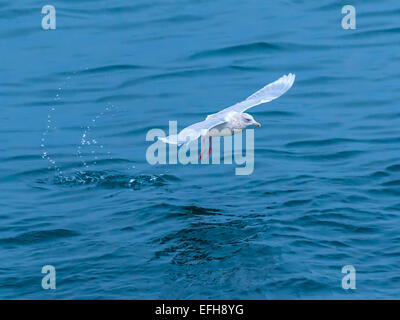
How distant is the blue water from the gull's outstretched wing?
1455 millimetres

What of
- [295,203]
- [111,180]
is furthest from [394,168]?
[111,180]

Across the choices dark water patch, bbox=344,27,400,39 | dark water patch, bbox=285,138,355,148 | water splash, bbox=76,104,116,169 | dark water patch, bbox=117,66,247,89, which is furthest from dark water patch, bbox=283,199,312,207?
dark water patch, bbox=344,27,400,39

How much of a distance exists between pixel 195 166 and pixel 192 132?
160 inches

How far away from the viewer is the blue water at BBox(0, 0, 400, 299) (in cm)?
1254

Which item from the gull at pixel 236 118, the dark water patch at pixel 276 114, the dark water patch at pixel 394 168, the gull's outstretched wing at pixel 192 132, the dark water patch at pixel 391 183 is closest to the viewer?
the gull's outstretched wing at pixel 192 132

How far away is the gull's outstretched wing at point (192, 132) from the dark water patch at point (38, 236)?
2.44 metres

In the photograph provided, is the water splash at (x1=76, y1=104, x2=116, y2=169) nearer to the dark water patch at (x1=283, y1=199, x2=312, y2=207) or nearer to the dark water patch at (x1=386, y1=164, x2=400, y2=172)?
the dark water patch at (x1=283, y1=199, x2=312, y2=207)

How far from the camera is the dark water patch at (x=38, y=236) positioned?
14.0 m

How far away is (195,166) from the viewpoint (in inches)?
673

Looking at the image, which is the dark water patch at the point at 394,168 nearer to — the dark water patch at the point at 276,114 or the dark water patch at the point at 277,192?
the dark water patch at the point at 277,192

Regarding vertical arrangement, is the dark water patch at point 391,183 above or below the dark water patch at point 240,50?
below

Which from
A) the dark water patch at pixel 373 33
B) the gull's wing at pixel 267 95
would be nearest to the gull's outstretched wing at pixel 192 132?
the gull's wing at pixel 267 95

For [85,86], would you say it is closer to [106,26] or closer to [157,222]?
[106,26]

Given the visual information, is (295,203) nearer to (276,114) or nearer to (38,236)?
(38,236)
